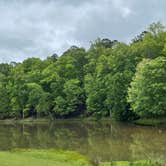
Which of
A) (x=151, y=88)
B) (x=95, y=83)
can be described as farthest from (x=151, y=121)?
(x=95, y=83)

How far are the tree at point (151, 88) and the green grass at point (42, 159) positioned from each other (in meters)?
30.9

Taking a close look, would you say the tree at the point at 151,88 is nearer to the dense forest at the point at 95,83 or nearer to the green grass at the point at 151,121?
the dense forest at the point at 95,83

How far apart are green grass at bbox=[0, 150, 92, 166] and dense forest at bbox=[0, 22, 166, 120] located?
3240cm

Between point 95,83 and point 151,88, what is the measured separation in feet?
88.1

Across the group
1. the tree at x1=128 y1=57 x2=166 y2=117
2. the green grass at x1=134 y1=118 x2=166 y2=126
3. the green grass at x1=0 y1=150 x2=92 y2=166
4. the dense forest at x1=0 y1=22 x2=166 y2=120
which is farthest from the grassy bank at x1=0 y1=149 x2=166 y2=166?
the green grass at x1=134 y1=118 x2=166 y2=126

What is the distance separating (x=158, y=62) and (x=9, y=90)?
54367 millimetres

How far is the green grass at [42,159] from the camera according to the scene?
777 inches

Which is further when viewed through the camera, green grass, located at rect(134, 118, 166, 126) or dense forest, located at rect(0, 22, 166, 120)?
green grass, located at rect(134, 118, 166, 126)

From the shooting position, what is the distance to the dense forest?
58.7 m

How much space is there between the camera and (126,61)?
7550 centimetres

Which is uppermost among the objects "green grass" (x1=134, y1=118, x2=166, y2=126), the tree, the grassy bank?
the tree

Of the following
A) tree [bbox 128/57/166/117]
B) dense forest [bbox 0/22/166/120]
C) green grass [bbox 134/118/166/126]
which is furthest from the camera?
green grass [bbox 134/118/166/126]

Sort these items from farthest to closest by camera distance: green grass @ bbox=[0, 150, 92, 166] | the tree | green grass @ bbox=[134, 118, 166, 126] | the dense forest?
green grass @ bbox=[134, 118, 166, 126], the dense forest, the tree, green grass @ bbox=[0, 150, 92, 166]

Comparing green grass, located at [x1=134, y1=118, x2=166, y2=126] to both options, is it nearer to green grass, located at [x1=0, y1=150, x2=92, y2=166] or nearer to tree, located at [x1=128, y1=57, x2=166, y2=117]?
tree, located at [x1=128, y1=57, x2=166, y2=117]
